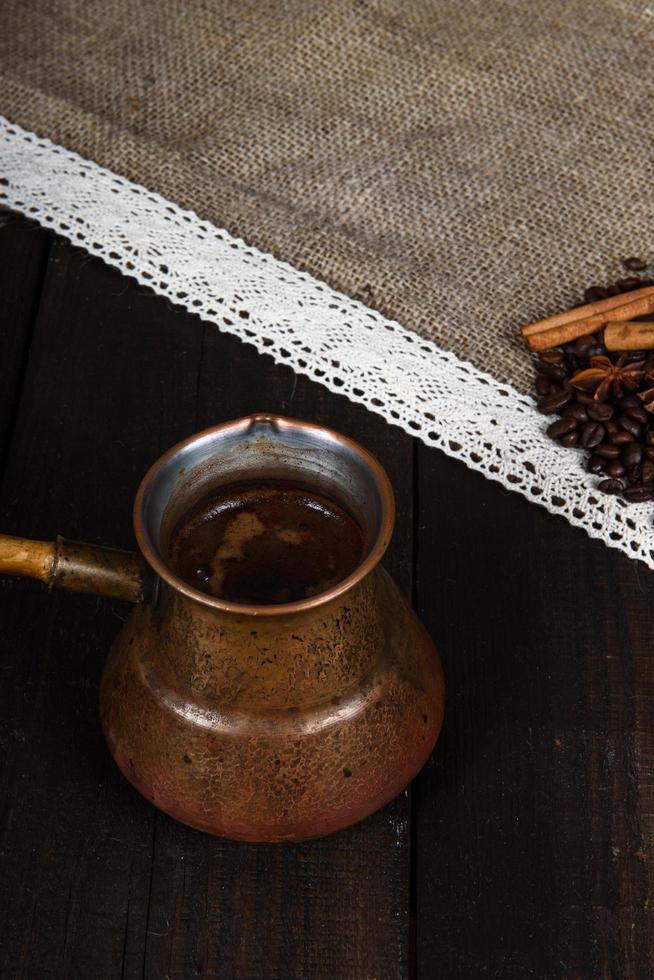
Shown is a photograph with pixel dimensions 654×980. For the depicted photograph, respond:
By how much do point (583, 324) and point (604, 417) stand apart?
0.45 ft

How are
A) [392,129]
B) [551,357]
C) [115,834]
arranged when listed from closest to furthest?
[115,834]
[551,357]
[392,129]

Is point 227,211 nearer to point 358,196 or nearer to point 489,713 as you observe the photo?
point 358,196

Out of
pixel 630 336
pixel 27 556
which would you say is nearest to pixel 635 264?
pixel 630 336

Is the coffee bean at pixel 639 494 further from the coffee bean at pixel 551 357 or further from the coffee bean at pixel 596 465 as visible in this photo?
the coffee bean at pixel 551 357

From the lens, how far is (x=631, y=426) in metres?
1.14

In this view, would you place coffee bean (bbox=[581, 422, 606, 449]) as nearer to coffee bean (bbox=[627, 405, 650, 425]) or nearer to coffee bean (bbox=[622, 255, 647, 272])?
coffee bean (bbox=[627, 405, 650, 425])

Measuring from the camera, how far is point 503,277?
131cm

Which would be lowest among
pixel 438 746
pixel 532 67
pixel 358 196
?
pixel 438 746

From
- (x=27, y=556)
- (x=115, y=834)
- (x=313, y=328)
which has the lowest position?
(x=115, y=834)

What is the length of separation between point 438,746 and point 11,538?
409 mm

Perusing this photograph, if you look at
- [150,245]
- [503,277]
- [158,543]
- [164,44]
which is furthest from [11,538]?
[164,44]

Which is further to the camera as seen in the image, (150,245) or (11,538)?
(150,245)

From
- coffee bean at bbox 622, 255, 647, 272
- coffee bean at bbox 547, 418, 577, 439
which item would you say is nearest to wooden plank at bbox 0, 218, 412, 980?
coffee bean at bbox 547, 418, 577, 439

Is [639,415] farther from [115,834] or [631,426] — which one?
[115,834]
